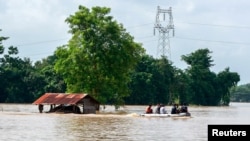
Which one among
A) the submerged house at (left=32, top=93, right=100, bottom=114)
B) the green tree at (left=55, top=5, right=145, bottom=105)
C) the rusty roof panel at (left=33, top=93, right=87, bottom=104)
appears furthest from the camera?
the green tree at (left=55, top=5, right=145, bottom=105)

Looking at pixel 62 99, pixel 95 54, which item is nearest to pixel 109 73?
pixel 95 54

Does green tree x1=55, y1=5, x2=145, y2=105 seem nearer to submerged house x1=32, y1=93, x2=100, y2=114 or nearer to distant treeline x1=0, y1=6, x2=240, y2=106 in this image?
distant treeline x1=0, y1=6, x2=240, y2=106

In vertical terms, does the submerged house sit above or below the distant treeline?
below

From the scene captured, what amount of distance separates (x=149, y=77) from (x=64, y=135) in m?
89.1

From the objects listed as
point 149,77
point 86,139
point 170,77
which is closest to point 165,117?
point 86,139

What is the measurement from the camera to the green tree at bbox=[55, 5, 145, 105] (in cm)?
7450

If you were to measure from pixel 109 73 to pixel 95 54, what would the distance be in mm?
2821

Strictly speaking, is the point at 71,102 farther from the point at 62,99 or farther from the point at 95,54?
the point at 95,54

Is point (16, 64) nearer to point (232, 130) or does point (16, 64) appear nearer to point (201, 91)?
point (201, 91)

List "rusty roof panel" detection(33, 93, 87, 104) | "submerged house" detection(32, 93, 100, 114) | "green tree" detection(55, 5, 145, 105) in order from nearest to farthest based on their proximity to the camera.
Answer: "rusty roof panel" detection(33, 93, 87, 104) < "submerged house" detection(32, 93, 100, 114) < "green tree" detection(55, 5, 145, 105)

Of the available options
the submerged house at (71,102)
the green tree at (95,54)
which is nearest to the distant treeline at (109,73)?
the green tree at (95,54)

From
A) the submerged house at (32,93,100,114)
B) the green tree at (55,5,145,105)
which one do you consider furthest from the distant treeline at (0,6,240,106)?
the submerged house at (32,93,100,114)

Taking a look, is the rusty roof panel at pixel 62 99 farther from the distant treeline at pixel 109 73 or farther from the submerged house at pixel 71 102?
the distant treeline at pixel 109 73

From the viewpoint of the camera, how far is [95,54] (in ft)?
246
